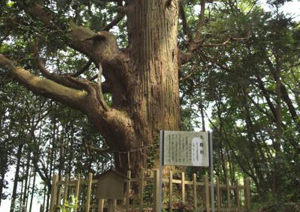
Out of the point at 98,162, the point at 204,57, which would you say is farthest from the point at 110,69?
the point at 98,162

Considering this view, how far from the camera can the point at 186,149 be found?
3.91m

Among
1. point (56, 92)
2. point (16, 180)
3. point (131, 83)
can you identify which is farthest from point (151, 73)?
point (16, 180)

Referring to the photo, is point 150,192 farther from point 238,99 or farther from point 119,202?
point 238,99

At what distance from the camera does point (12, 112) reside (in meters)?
9.41

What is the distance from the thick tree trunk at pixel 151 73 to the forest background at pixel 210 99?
0.48m

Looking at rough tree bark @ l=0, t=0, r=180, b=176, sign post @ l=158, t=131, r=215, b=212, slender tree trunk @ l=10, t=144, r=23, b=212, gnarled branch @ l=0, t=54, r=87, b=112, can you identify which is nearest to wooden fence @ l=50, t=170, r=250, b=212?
sign post @ l=158, t=131, r=215, b=212

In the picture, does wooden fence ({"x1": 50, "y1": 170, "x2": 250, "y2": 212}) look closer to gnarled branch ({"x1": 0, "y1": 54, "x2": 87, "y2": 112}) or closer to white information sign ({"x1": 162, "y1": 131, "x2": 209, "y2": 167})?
white information sign ({"x1": 162, "y1": 131, "x2": 209, "y2": 167})

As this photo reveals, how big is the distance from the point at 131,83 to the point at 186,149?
7.21ft

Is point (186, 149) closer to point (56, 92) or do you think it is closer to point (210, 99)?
point (56, 92)

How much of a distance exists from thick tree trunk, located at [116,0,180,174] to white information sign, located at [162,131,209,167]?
46.9 inches

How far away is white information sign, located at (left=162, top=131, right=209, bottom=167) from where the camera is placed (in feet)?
12.7

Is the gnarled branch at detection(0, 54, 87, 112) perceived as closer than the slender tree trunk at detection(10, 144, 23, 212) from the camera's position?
Yes

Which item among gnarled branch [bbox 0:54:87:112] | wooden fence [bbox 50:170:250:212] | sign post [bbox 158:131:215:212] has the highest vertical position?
gnarled branch [bbox 0:54:87:112]

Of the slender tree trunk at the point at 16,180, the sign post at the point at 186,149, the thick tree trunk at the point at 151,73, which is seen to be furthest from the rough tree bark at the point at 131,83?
the slender tree trunk at the point at 16,180
